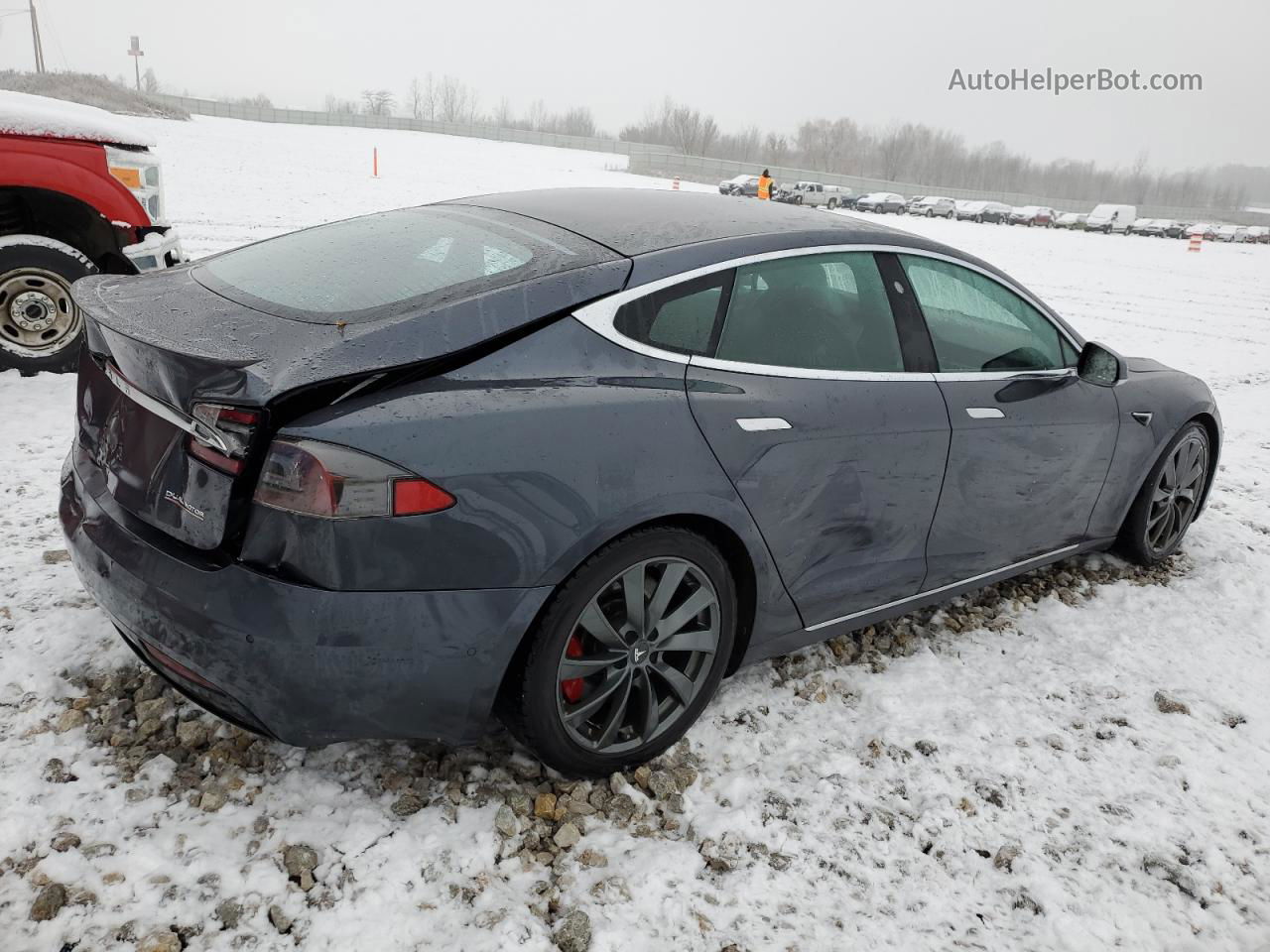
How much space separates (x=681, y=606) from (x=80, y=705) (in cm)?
181

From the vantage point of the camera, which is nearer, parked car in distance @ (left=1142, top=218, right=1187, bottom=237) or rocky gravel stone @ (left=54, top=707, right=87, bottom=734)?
rocky gravel stone @ (left=54, top=707, right=87, bottom=734)

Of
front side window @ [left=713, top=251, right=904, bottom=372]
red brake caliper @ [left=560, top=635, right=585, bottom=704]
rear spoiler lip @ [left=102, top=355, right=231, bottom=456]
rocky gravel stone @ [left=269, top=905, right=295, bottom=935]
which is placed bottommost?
rocky gravel stone @ [left=269, top=905, right=295, bottom=935]

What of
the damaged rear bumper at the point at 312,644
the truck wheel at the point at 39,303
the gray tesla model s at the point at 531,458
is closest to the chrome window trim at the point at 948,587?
the gray tesla model s at the point at 531,458

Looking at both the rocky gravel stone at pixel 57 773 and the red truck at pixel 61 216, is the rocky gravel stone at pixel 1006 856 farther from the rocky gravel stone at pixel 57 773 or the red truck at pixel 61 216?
the red truck at pixel 61 216

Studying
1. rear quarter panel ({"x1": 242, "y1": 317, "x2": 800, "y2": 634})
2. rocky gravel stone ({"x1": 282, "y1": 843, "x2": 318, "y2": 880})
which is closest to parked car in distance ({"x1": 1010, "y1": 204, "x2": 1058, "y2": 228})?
rear quarter panel ({"x1": 242, "y1": 317, "x2": 800, "y2": 634})

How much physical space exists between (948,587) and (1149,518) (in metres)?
1.53

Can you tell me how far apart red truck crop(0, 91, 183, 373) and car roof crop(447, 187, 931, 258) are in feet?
10.2

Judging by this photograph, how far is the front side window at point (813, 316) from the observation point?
8.96 ft

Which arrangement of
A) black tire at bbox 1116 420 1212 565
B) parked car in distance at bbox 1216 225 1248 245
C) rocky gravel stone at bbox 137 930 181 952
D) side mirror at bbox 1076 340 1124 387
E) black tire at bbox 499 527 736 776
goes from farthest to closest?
parked car in distance at bbox 1216 225 1248 245 < black tire at bbox 1116 420 1212 565 < side mirror at bbox 1076 340 1124 387 < black tire at bbox 499 527 736 776 < rocky gravel stone at bbox 137 930 181 952

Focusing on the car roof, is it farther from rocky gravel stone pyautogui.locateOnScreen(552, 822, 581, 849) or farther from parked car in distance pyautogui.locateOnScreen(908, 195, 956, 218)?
parked car in distance pyautogui.locateOnScreen(908, 195, 956, 218)

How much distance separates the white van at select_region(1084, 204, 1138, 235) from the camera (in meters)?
48.3

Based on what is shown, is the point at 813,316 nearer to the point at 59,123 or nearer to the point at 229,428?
the point at 229,428

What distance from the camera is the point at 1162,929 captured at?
232cm

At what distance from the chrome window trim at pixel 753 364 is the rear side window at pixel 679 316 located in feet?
0.05
